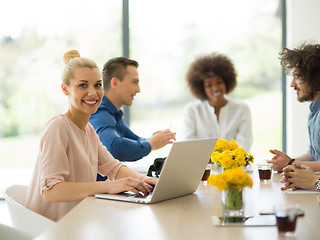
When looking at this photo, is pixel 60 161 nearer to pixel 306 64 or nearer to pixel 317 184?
pixel 317 184

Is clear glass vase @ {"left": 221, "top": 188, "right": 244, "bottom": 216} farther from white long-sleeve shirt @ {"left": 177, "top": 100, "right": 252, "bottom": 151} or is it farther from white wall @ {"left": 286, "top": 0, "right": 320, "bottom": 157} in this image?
white wall @ {"left": 286, "top": 0, "right": 320, "bottom": 157}

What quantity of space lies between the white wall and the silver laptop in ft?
10.6

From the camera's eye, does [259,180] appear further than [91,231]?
Yes

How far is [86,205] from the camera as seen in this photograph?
1803 millimetres

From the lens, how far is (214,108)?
4.56 m

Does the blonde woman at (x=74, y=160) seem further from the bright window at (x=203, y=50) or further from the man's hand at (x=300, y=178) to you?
the bright window at (x=203, y=50)

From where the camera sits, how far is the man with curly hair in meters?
4.44

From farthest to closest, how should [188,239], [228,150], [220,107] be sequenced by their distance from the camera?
1. [220,107]
2. [228,150]
3. [188,239]

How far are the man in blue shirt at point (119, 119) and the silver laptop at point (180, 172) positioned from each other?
107 cm

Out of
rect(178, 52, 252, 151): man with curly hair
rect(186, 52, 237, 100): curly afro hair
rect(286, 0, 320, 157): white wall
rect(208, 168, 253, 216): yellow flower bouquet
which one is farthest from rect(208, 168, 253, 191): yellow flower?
rect(286, 0, 320, 157): white wall

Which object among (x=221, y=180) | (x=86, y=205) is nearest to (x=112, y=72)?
(x=86, y=205)

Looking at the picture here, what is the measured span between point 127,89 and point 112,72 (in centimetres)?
17

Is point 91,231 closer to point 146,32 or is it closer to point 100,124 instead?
point 100,124

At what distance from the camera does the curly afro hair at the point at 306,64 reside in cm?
329
